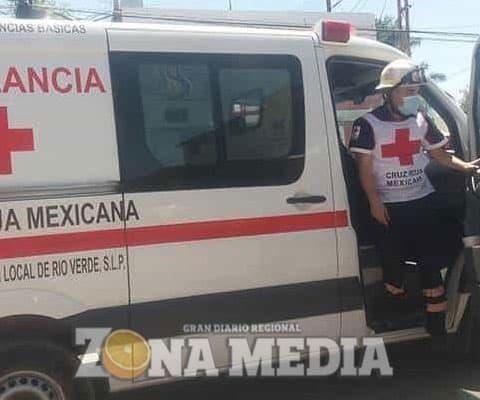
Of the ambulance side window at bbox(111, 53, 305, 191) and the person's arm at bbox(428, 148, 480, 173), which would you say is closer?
the ambulance side window at bbox(111, 53, 305, 191)

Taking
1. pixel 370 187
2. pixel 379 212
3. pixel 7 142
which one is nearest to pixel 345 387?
pixel 379 212

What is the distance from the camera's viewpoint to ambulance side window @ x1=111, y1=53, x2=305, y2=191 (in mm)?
3588

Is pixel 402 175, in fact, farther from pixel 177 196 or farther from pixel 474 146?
pixel 177 196

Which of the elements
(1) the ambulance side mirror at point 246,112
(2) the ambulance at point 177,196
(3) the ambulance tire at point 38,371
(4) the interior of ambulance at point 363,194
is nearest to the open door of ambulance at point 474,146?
(2) the ambulance at point 177,196

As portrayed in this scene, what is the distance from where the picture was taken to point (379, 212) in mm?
4172

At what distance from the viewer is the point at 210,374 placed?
3.77 meters

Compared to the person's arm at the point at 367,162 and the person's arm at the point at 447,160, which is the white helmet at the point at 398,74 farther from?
the person's arm at the point at 447,160

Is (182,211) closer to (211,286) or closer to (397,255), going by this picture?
(211,286)

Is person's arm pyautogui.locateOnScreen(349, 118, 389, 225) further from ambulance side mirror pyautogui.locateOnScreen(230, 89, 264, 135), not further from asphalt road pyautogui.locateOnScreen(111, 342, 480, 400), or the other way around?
asphalt road pyautogui.locateOnScreen(111, 342, 480, 400)

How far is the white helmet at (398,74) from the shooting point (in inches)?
164

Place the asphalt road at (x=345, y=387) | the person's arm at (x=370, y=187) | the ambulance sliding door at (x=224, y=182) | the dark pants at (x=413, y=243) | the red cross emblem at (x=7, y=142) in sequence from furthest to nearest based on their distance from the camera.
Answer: the asphalt road at (x=345, y=387)
the dark pants at (x=413, y=243)
the person's arm at (x=370, y=187)
the ambulance sliding door at (x=224, y=182)
the red cross emblem at (x=7, y=142)

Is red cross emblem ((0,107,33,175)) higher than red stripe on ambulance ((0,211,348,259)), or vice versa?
red cross emblem ((0,107,33,175))


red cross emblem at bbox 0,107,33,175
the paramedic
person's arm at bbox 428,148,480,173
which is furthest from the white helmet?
red cross emblem at bbox 0,107,33,175

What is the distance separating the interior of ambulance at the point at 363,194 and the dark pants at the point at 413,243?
4 cm
